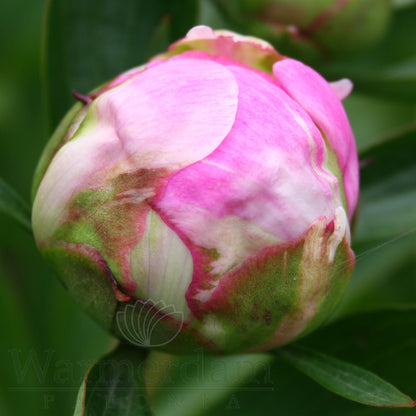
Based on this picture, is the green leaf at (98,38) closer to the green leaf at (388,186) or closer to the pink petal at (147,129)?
the pink petal at (147,129)

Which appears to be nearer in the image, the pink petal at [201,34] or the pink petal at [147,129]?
the pink petal at [147,129]

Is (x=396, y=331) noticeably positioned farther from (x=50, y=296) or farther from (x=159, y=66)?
(x=50, y=296)

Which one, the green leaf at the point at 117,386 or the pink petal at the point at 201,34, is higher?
the pink petal at the point at 201,34

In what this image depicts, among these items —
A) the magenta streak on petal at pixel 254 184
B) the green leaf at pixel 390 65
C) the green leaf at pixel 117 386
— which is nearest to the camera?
the magenta streak on petal at pixel 254 184

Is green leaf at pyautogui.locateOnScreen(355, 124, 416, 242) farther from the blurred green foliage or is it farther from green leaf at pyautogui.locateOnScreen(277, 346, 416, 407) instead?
green leaf at pyautogui.locateOnScreen(277, 346, 416, 407)

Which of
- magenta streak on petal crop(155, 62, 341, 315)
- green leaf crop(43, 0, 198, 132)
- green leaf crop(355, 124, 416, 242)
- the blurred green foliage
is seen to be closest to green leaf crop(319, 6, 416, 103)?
the blurred green foliage

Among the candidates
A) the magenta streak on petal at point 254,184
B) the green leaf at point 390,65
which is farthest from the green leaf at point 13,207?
the green leaf at point 390,65

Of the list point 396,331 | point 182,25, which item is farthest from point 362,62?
point 396,331

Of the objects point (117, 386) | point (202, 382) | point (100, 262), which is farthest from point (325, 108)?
point (202, 382)
